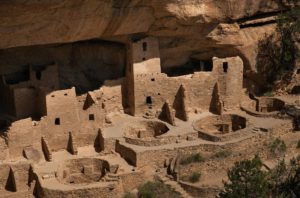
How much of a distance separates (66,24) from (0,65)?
3.78 meters

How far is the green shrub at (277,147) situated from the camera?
74.6 feet

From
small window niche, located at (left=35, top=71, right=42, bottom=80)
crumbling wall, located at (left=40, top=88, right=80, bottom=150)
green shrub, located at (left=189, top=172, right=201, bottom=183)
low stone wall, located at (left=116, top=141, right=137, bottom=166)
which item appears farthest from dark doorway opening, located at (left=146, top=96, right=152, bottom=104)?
green shrub, located at (left=189, top=172, right=201, bottom=183)

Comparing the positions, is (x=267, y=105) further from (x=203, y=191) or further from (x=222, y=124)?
(x=203, y=191)

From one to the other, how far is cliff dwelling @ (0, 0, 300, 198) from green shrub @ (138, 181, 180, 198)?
1.3 inches

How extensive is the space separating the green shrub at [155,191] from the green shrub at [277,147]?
13.5ft

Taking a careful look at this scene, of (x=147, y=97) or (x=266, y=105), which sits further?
(x=266, y=105)

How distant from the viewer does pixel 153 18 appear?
22.9 m

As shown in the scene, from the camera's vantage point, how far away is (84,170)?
2133 centimetres

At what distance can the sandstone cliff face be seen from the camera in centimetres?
2016

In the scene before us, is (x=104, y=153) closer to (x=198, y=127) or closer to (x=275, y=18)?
(x=198, y=127)

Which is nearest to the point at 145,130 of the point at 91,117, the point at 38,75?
the point at 91,117

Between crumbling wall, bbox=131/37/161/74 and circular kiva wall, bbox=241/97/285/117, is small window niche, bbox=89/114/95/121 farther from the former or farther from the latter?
circular kiva wall, bbox=241/97/285/117

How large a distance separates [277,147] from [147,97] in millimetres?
4780

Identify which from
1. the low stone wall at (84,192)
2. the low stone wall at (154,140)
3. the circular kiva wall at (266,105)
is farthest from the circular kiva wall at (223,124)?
the low stone wall at (84,192)
